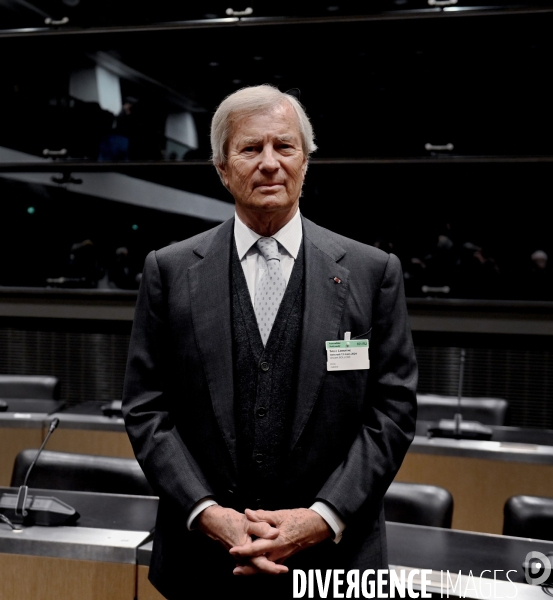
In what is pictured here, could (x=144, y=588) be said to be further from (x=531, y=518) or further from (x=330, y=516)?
(x=531, y=518)

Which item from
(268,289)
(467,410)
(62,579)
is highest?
(268,289)

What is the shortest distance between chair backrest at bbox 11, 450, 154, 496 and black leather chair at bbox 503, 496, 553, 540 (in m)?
0.96

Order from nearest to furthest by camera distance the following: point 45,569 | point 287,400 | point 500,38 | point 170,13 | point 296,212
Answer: point 287,400, point 296,212, point 45,569, point 500,38, point 170,13

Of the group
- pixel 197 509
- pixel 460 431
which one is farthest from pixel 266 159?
pixel 460 431

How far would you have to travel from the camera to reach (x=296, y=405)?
1.19 m

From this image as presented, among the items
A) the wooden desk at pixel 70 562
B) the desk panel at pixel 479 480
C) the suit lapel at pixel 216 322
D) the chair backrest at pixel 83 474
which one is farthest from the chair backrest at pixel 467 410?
the suit lapel at pixel 216 322

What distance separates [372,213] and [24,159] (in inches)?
83.0

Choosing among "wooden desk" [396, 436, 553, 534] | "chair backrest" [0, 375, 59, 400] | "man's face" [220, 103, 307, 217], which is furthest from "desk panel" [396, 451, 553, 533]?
"chair backrest" [0, 375, 59, 400]

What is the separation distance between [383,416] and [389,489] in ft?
2.13

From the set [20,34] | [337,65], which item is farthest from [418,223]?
[20,34]

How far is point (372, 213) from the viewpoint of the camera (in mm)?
3838

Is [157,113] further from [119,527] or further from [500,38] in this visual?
[119,527]

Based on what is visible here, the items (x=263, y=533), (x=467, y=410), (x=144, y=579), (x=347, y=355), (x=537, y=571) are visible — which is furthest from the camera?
(x=467, y=410)

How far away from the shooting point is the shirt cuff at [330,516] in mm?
1146
